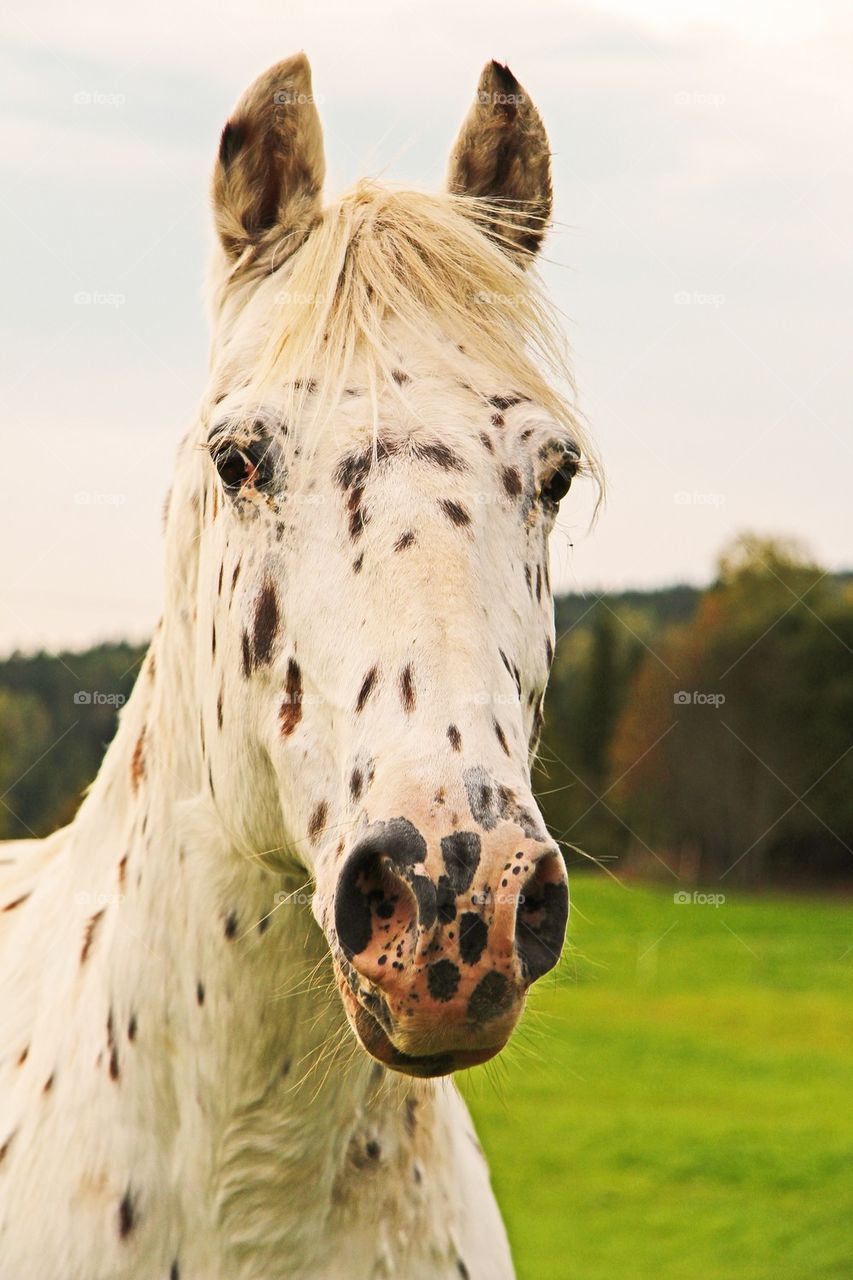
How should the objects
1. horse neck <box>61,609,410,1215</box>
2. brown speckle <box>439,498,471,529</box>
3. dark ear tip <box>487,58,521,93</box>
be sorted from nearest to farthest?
1. brown speckle <box>439,498,471,529</box>
2. horse neck <box>61,609,410,1215</box>
3. dark ear tip <box>487,58,521,93</box>

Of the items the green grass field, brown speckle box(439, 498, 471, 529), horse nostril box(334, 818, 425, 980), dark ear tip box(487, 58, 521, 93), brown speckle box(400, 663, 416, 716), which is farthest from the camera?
the green grass field

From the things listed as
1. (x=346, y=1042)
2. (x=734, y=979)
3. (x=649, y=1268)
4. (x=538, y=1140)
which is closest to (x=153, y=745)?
(x=346, y=1042)

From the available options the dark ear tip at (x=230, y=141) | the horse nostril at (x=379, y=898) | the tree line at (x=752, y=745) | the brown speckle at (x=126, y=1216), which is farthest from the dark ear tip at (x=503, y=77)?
the tree line at (x=752, y=745)

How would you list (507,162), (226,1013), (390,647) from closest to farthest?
(390,647), (226,1013), (507,162)

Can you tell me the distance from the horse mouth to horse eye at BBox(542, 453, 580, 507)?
38.9 inches

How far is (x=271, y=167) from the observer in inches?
104

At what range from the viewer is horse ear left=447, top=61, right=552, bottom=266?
2740 millimetres

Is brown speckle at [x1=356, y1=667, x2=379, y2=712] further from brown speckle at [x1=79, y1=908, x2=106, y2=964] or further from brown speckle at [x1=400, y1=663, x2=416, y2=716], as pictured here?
brown speckle at [x1=79, y1=908, x2=106, y2=964]

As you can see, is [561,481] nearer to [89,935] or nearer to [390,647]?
[390,647]

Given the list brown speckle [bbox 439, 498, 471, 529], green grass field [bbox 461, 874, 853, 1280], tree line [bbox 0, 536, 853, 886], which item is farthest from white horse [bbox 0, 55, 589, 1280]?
tree line [bbox 0, 536, 853, 886]

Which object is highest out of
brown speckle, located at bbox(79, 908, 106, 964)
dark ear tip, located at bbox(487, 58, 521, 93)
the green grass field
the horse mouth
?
dark ear tip, located at bbox(487, 58, 521, 93)

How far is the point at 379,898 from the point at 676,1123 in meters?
14.6

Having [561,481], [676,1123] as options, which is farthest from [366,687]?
[676,1123]

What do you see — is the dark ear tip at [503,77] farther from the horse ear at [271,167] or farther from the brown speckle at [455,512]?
the brown speckle at [455,512]
